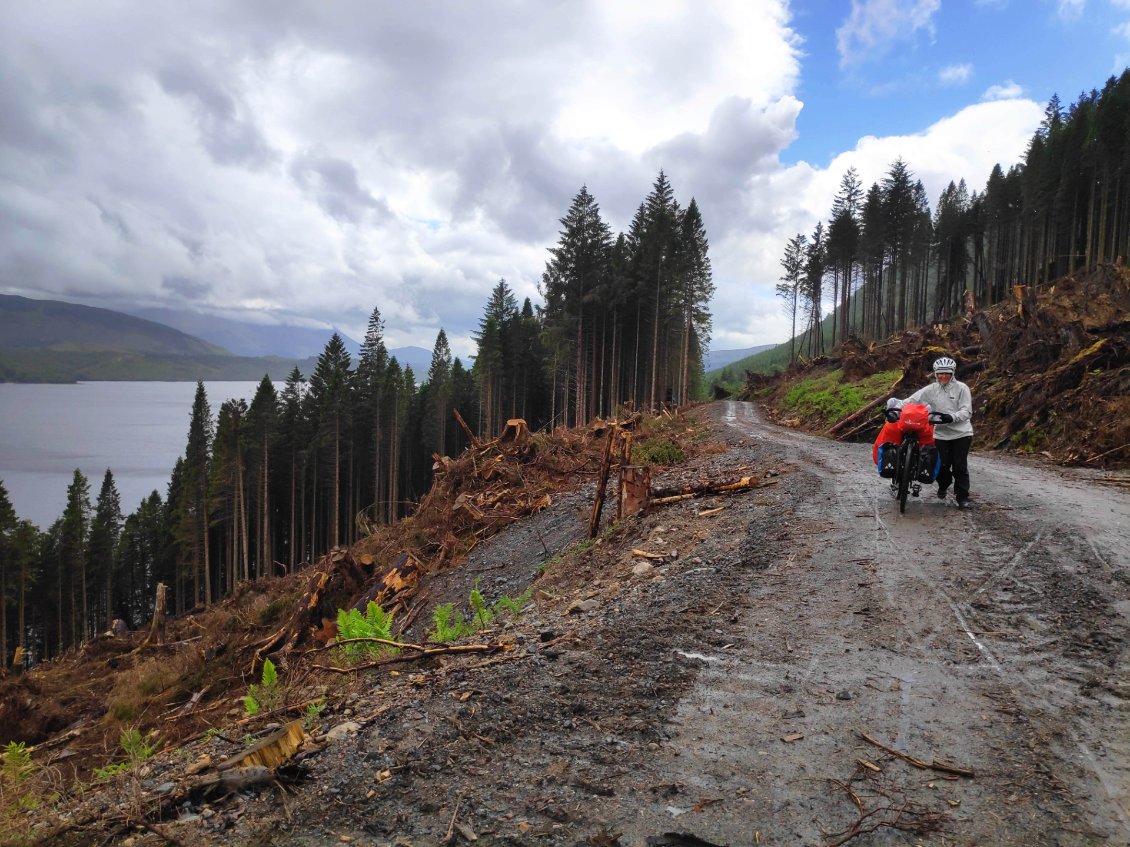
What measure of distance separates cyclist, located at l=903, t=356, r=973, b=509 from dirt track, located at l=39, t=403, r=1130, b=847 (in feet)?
5.01

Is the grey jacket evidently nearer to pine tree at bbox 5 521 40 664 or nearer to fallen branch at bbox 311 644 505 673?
fallen branch at bbox 311 644 505 673

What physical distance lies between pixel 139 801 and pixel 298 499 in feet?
180

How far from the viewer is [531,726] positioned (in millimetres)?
3248

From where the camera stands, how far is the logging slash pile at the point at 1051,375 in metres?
12.3

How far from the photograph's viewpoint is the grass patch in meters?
22.5

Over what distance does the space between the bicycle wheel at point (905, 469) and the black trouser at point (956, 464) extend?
52 cm

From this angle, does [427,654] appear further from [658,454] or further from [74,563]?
[74,563]

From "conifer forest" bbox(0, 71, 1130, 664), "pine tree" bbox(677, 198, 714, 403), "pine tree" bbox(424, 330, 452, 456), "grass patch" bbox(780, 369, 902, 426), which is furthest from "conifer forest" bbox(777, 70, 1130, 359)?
"pine tree" bbox(424, 330, 452, 456)

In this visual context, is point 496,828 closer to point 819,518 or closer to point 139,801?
point 139,801

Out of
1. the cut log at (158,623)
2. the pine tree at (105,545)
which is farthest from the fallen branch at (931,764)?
the pine tree at (105,545)

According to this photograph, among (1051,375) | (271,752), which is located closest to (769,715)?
(271,752)

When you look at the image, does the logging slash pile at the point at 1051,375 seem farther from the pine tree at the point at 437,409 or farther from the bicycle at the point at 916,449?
the pine tree at the point at 437,409

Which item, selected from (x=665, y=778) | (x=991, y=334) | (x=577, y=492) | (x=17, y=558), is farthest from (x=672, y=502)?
(x=17, y=558)

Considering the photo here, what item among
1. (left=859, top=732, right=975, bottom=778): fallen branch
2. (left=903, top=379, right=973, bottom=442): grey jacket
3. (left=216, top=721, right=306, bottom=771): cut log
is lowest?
(left=216, top=721, right=306, bottom=771): cut log
